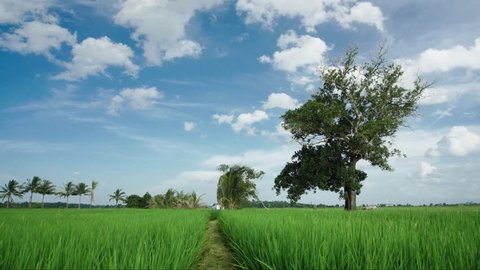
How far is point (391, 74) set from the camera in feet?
82.2

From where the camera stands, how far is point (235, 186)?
4812cm

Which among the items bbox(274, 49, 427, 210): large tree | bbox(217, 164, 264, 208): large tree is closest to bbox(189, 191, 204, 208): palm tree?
bbox(217, 164, 264, 208): large tree

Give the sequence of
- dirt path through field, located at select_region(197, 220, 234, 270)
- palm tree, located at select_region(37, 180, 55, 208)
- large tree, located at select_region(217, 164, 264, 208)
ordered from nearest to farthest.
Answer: dirt path through field, located at select_region(197, 220, 234, 270), large tree, located at select_region(217, 164, 264, 208), palm tree, located at select_region(37, 180, 55, 208)

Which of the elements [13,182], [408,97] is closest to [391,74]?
[408,97]

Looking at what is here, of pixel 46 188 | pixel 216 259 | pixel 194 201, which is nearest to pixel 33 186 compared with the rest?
pixel 46 188

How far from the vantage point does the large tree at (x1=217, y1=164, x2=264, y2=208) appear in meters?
47.0

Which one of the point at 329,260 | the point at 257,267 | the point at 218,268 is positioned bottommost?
the point at 218,268

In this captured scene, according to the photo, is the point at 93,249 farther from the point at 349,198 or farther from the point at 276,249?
the point at 349,198

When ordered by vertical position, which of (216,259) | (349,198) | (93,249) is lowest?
(216,259)

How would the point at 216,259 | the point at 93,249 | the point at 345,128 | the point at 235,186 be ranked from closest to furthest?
1. the point at 93,249
2. the point at 216,259
3. the point at 345,128
4. the point at 235,186

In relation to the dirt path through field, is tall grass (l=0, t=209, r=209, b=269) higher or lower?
higher

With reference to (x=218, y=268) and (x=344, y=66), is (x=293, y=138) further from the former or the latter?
(x=218, y=268)

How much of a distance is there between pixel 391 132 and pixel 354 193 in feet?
15.2

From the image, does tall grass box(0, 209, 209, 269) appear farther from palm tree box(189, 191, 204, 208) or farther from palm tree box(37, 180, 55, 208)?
palm tree box(37, 180, 55, 208)
